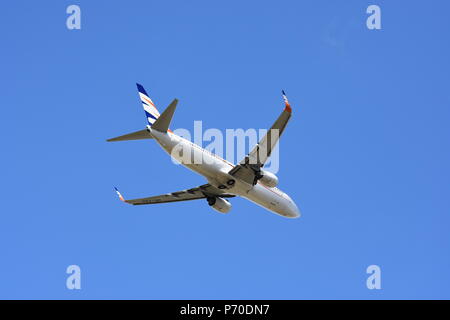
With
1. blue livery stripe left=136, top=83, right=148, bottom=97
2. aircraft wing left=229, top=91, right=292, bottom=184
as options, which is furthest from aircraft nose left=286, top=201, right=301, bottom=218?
blue livery stripe left=136, top=83, right=148, bottom=97

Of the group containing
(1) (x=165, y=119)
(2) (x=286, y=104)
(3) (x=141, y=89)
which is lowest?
(2) (x=286, y=104)

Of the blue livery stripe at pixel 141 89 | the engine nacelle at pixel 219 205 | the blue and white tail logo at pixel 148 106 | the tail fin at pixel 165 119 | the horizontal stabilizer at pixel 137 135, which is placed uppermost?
the blue livery stripe at pixel 141 89

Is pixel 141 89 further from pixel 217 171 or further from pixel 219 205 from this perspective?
pixel 219 205

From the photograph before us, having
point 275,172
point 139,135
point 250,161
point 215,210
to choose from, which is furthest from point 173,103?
point 215,210

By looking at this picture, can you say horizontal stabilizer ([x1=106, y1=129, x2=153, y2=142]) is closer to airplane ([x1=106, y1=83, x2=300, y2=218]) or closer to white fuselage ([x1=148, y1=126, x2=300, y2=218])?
airplane ([x1=106, y1=83, x2=300, y2=218])

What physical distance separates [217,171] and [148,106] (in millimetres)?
7219

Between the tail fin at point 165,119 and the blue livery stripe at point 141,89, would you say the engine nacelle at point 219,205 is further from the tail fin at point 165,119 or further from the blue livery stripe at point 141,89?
the tail fin at point 165,119

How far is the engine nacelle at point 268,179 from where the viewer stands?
42.5 meters

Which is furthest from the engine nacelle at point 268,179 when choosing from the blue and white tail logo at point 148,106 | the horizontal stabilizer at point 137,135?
the blue and white tail logo at point 148,106

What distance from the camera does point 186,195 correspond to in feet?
164

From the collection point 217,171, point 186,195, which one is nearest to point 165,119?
point 217,171

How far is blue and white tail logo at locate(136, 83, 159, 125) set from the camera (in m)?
44.0

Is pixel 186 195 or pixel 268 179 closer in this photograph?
pixel 268 179

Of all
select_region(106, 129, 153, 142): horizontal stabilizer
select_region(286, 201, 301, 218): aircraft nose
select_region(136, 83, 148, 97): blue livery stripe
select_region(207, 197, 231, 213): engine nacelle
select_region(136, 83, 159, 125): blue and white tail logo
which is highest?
select_region(136, 83, 148, 97): blue livery stripe
